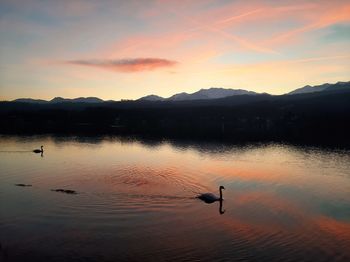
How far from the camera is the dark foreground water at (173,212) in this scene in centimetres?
2720

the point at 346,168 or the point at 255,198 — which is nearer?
the point at 255,198

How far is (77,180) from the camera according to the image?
5275 cm

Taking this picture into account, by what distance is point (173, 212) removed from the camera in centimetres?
3688

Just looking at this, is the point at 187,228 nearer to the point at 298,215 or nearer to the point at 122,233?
the point at 122,233

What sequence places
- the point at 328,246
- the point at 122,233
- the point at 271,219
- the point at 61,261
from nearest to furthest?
the point at 61,261 → the point at 328,246 → the point at 122,233 → the point at 271,219

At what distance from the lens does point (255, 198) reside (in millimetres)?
43812

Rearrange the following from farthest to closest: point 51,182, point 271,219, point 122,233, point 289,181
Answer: point 289,181
point 51,182
point 271,219
point 122,233

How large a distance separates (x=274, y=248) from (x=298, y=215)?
1031 cm

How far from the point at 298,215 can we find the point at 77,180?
30.6m

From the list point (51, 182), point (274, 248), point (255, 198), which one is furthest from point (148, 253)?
point (51, 182)

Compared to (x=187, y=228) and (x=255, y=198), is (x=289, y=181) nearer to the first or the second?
(x=255, y=198)

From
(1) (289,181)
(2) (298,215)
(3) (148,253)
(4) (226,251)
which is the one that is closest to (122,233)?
(3) (148,253)

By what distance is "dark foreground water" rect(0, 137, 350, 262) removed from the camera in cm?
2720

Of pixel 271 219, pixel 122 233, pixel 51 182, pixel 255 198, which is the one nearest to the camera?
pixel 122 233
